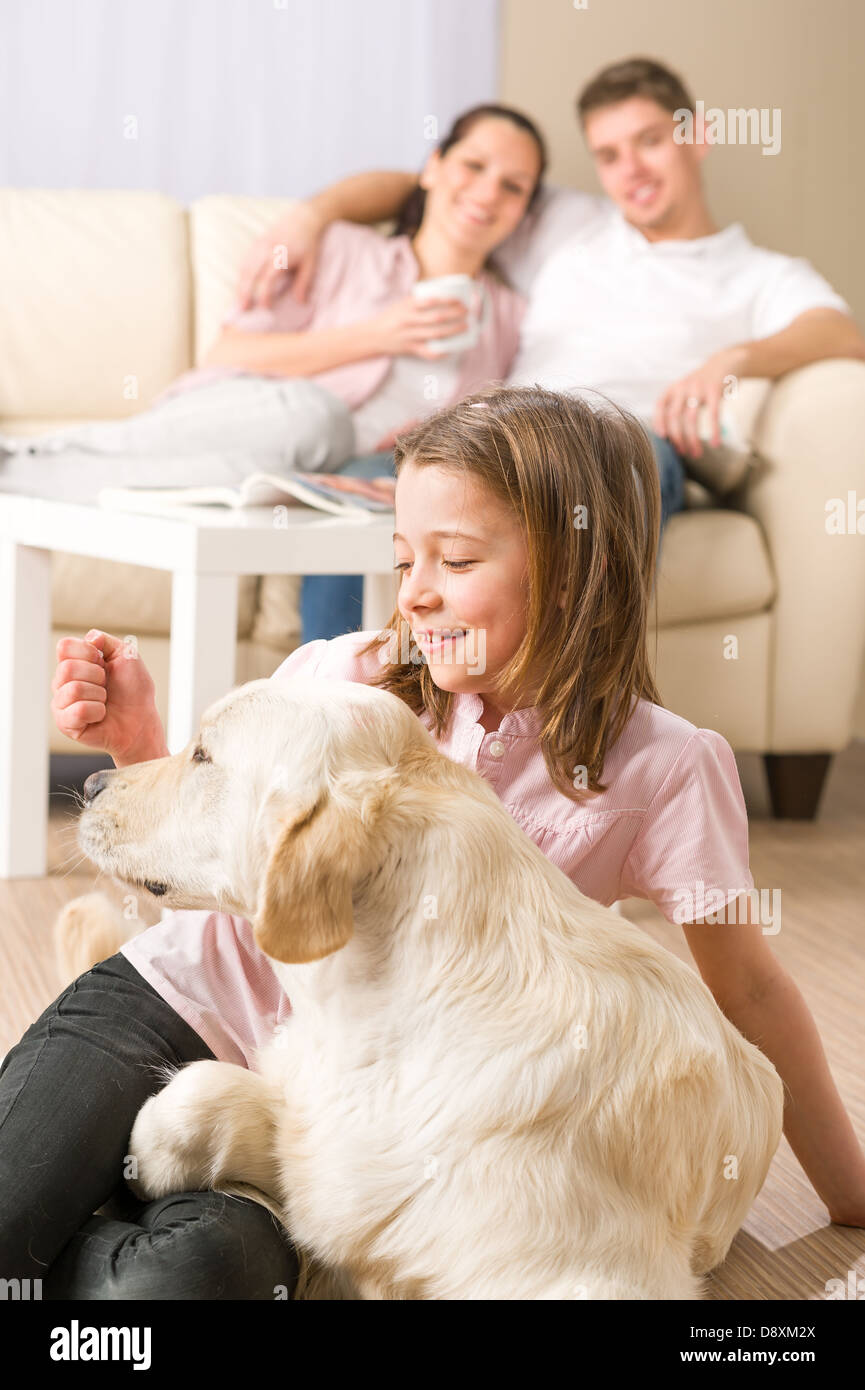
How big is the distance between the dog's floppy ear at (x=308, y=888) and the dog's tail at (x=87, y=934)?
1.97 ft

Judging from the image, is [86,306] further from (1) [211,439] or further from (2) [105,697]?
(2) [105,697]

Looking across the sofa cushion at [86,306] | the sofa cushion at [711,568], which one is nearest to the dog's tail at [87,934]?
the sofa cushion at [711,568]

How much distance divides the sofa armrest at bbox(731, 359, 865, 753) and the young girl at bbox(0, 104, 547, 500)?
652 mm

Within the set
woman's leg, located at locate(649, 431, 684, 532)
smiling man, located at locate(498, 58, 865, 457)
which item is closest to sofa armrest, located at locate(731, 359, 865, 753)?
smiling man, located at locate(498, 58, 865, 457)

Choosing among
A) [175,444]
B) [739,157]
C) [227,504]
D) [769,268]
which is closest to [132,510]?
[227,504]

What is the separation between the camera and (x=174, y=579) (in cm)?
201

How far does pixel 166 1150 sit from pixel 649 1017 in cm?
36

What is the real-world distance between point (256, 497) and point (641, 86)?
1.72 meters

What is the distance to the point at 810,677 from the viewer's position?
9.48ft

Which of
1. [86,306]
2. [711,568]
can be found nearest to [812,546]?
[711,568]

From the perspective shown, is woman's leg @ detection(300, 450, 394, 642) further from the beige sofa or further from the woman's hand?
the woman's hand

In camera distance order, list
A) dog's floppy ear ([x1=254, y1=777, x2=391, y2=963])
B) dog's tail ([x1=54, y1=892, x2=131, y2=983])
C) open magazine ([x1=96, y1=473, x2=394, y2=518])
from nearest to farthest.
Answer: dog's floppy ear ([x1=254, y1=777, x2=391, y2=963]) < dog's tail ([x1=54, y1=892, x2=131, y2=983]) < open magazine ([x1=96, y1=473, x2=394, y2=518])

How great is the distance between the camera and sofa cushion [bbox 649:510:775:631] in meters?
2.73

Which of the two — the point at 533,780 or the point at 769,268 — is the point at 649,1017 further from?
the point at 769,268
